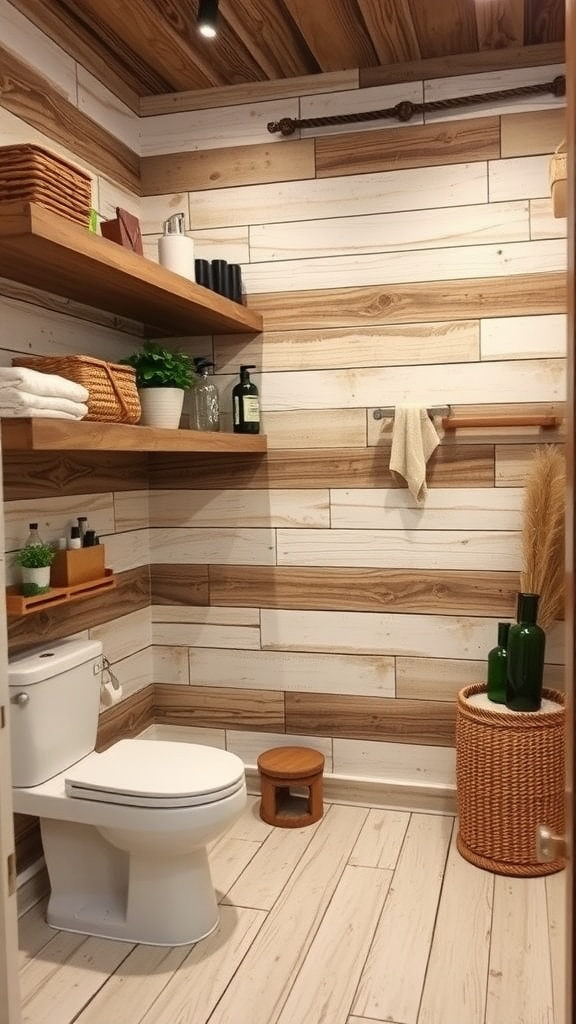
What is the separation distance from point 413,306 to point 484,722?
141 centimetres

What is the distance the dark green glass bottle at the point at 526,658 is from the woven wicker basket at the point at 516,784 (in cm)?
5

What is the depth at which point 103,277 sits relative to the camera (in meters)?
2.36

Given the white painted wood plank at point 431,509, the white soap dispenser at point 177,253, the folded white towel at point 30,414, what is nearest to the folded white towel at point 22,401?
the folded white towel at point 30,414

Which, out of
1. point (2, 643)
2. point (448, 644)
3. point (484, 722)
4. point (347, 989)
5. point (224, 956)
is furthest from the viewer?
point (448, 644)

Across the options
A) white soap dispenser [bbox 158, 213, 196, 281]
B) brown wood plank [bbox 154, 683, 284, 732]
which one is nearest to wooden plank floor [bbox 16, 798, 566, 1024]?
brown wood plank [bbox 154, 683, 284, 732]

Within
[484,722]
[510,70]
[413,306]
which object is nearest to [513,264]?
[413,306]

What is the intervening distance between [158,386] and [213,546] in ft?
2.50

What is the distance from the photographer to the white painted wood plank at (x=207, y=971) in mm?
1983

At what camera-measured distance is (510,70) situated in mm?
2793

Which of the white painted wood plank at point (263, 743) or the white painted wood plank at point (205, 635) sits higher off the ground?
the white painted wood plank at point (205, 635)

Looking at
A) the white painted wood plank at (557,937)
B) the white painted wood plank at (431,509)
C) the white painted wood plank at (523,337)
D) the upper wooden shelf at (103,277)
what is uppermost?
the upper wooden shelf at (103,277)

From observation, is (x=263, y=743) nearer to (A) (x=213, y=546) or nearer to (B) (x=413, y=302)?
(A) (x=213, y=546)

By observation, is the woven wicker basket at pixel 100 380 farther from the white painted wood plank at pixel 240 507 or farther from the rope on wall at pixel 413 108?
the rope on wall at pixel 413 108

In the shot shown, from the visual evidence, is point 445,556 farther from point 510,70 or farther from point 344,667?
point 510,70
